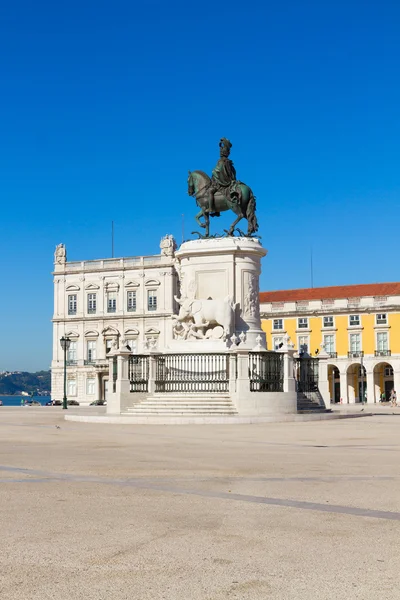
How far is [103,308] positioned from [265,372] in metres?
61.4

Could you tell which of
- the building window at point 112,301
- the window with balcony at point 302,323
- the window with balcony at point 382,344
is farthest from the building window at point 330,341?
the building window at point 112,301

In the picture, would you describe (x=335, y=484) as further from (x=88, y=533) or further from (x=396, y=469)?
(x=88, y=533)

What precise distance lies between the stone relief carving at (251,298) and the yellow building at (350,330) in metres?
44.9

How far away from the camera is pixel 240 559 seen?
18.9 feet

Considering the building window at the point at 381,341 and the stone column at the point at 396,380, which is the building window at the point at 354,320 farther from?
the stone column at the point at 396,380

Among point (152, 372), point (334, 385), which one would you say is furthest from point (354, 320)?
point (152, 372)

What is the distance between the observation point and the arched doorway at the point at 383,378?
7712 cm

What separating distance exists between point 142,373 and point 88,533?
72.0 ft

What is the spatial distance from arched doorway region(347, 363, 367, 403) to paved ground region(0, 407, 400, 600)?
6571cm

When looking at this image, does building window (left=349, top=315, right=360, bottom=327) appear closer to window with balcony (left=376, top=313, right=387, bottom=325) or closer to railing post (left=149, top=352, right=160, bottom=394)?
window with balcony (left=376, top=313, right=387, bottom=325)

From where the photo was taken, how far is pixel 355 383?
7925 cm

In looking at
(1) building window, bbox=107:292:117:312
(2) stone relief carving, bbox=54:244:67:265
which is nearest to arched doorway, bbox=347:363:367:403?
(1) building window, bbox=107:292:117:312

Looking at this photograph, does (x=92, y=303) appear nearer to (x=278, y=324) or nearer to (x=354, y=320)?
(x=278, y=324)

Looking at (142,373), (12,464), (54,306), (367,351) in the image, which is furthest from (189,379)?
(54,306)
